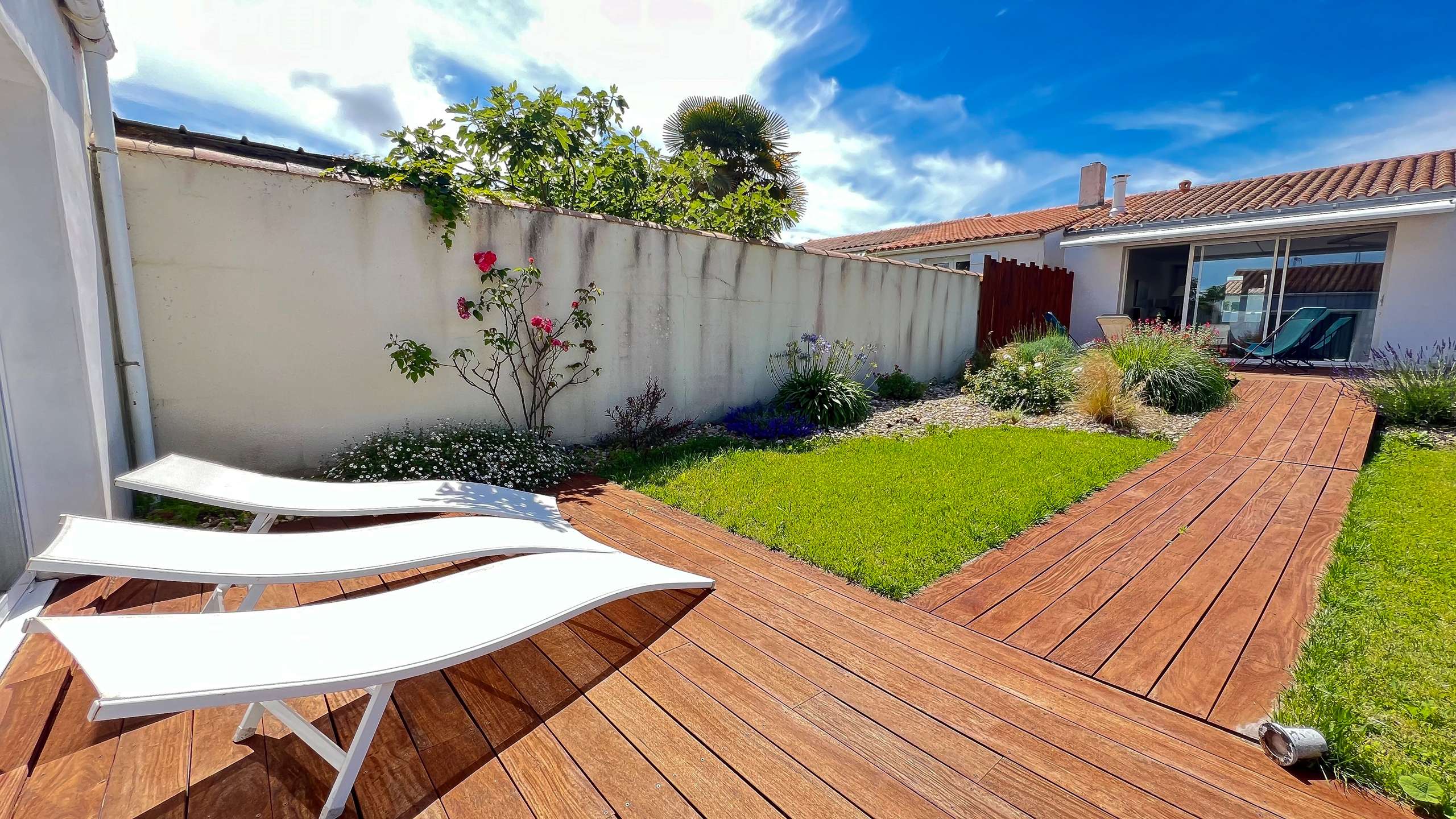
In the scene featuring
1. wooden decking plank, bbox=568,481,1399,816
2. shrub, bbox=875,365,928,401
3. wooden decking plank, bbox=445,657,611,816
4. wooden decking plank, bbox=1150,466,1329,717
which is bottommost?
wooden decking plank, bbox=445,657,611,816

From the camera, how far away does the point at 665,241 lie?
18.7ft

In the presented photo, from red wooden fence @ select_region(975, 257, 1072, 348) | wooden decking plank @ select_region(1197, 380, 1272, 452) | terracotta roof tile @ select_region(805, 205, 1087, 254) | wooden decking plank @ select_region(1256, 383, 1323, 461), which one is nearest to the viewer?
wooden decking plank @ select_region(1256, 383, 1323, 461)

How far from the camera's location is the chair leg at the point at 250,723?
165 cm

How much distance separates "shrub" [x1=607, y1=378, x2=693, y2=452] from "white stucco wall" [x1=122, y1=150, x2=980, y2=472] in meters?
0.12

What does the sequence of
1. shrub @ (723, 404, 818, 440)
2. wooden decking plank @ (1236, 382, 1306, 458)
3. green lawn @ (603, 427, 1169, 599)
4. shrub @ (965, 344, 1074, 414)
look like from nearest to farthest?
1. green lawn @ (603, 427, 1169, 599)
2. wooden decking plank @ (1236, 382, 1306, 458)
3. shrub @ (723, 404, 818, 440)
4. shrub @ (965, 344, 1074, 414)

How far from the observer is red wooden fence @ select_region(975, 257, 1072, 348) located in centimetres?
978

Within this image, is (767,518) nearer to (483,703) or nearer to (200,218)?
(483,703)

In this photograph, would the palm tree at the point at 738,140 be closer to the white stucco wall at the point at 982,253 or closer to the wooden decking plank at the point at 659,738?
the white stucco wall at the point at 982,253

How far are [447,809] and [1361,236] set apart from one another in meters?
14.6

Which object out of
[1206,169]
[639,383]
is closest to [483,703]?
[639,383]

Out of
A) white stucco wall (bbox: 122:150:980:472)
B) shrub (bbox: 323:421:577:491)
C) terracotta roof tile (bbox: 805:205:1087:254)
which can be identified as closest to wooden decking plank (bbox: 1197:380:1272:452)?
white stucco wall (bbox: 122:150:980:472)

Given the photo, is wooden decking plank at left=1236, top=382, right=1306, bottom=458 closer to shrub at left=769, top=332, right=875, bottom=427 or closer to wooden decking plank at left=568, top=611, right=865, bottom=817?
shrub at left=769, top=332, right=875, bottom=427

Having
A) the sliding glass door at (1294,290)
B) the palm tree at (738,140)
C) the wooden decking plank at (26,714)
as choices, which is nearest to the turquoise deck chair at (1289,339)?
the sliding glass door at (1294,290)

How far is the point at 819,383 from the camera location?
673 centimetres
